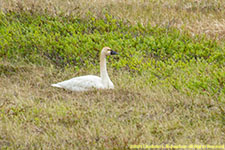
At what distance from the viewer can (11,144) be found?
21.8ft

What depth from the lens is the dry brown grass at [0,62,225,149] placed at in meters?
6.65

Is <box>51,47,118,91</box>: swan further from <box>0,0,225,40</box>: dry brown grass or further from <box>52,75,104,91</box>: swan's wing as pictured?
<box>0,0,225,40</box>: dry brown grass

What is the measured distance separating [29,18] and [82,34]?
201 centimetres

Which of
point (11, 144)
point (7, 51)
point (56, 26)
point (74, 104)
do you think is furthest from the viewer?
point (56, 26)

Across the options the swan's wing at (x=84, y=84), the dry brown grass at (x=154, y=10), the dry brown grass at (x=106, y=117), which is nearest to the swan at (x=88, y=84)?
the swan's wing at (x=84, y=84)

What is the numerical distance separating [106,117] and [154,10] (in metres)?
7.31

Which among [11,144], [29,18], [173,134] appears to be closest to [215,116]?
[173,134]

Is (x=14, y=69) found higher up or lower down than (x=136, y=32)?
lower down

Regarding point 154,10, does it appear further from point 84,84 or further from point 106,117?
point 106,117

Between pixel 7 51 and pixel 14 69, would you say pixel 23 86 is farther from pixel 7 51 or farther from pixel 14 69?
pixel 7 51

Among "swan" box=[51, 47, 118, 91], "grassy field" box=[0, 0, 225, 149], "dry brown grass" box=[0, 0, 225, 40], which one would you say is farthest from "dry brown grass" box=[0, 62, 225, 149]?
"dry brown grass" box=[0, 0, 225, 40]

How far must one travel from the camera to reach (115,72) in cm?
1087

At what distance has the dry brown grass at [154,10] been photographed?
42.8 feet

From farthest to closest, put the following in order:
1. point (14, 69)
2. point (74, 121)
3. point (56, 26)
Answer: point (56, 26) → point (14, 69) → point (74, 121)
